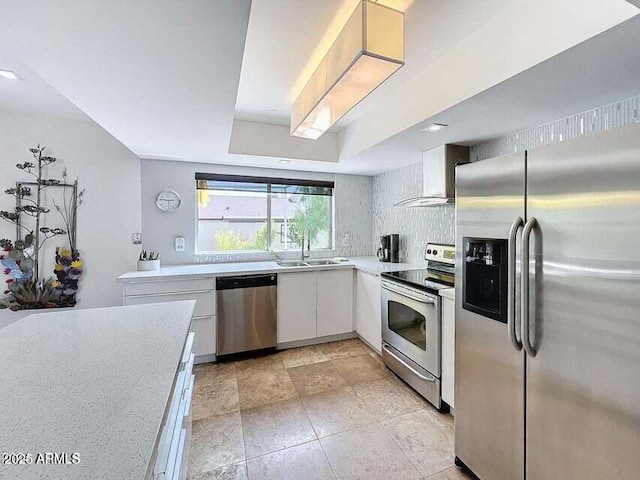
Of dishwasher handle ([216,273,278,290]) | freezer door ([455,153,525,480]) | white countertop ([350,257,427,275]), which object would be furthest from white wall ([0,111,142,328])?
freezer door ([455,153,525,480])

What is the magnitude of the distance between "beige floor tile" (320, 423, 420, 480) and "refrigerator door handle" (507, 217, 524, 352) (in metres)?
0.94

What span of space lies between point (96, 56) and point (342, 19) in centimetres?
113

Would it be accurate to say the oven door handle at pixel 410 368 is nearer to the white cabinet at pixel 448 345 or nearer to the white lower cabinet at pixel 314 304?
the white cabinet at pixel 448 345

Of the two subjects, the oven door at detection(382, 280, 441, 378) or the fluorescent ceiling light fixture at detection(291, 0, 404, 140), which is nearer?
the fluorescent ceiling light fixture at detection(291, 0, 404, 140)

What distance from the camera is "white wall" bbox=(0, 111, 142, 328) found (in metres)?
2.73

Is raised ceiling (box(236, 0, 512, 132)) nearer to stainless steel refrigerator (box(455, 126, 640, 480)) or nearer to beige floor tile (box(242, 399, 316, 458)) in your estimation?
stainless steel refrigerator (box(455, 126, 640, 480))

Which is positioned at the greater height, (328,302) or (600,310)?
(600,310)

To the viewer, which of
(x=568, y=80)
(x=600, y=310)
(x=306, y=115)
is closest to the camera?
(x=600, y=310)

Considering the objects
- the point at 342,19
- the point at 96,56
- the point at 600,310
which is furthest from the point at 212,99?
the point at 600,310

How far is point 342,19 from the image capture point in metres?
1.46

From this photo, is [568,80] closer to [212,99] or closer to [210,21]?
[210,21]

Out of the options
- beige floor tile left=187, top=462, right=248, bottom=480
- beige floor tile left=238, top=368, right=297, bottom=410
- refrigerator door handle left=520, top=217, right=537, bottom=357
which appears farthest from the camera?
beige floor tile left=238, top=368, right=297, bottom=410

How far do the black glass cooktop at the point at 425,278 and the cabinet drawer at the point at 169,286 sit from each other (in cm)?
170

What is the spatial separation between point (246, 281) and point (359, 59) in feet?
7.36
